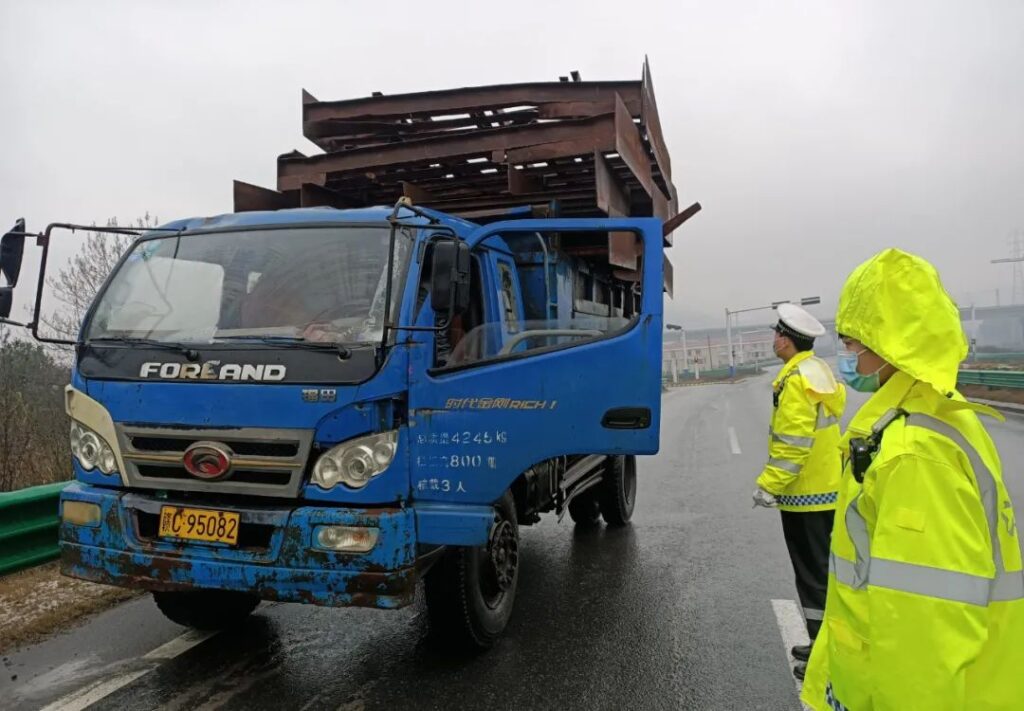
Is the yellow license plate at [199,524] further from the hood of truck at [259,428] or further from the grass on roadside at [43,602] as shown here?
the grass on roadside at [43,602]

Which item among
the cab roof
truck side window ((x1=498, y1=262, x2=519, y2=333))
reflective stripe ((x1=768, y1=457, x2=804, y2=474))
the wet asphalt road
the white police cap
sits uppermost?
the cab roof

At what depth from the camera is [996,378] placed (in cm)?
2127

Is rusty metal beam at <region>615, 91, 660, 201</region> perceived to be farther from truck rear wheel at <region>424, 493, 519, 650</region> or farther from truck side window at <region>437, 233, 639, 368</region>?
truck rear wheel at <region>424, 493, 519, 650</region>

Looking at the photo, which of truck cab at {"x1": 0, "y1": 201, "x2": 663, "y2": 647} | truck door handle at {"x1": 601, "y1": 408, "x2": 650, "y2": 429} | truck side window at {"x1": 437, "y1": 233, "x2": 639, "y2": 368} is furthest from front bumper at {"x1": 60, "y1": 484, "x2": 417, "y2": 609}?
truck door handle at {"x1": 601, "y1": 408, "x2": 650, "y2": 429}

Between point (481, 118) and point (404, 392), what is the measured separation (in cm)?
291

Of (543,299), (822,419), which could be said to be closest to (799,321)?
(822,419)

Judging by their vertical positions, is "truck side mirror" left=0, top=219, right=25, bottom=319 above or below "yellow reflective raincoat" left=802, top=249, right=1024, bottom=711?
above

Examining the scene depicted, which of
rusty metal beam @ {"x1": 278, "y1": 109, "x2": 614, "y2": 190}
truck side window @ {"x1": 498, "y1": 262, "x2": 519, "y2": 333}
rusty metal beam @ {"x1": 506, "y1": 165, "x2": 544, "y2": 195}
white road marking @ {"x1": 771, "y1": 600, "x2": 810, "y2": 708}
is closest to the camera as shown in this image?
white road marking @ {"x1": 771, "y1": 600, "x2": 810, "y2": 708}

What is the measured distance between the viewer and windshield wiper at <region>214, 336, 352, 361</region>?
3176mm

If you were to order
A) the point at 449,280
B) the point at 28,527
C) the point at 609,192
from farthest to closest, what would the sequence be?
the point at 609,192
the point at 28,527
the point at 449,280

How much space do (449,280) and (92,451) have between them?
1.99m

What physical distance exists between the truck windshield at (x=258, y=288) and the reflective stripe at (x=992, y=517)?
2.44 m

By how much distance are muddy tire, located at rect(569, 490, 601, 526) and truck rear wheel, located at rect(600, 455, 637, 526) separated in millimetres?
93

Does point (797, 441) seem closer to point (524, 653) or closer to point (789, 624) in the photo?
point (789, 624)
